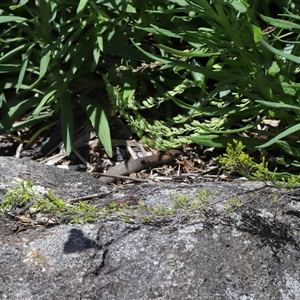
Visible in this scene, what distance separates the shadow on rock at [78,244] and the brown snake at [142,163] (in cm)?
80

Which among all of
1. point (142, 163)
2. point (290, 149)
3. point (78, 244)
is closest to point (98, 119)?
point (142, 163)

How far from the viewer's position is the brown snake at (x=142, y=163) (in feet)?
9.35

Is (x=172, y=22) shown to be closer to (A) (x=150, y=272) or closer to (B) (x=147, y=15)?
(B) (x=147, y=15)

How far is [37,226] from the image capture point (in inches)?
86.7

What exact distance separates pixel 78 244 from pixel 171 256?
0.29 m

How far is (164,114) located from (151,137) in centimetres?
24

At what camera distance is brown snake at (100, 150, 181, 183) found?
285 cm

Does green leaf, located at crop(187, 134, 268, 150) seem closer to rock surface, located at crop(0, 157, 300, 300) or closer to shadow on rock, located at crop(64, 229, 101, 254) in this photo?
rock surface, located at crop(0, 157, 300, 300)

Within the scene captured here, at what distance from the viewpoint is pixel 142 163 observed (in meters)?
2.85

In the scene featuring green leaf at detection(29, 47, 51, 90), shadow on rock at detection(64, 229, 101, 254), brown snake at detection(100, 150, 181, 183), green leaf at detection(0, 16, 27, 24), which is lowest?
brown snake at detection(100, 150, 181, 183)

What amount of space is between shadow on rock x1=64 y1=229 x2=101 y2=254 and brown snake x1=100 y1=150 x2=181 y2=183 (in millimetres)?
797

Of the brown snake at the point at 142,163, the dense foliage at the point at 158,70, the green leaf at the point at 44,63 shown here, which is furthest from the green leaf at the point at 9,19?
the brown snake at the point at 142,163

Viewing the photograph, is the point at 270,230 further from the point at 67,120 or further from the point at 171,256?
the point at 67,120

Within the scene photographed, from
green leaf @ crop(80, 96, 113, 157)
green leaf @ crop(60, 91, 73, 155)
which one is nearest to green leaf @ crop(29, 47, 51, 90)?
green leaf @ crop(60, 91, 73, 155)
